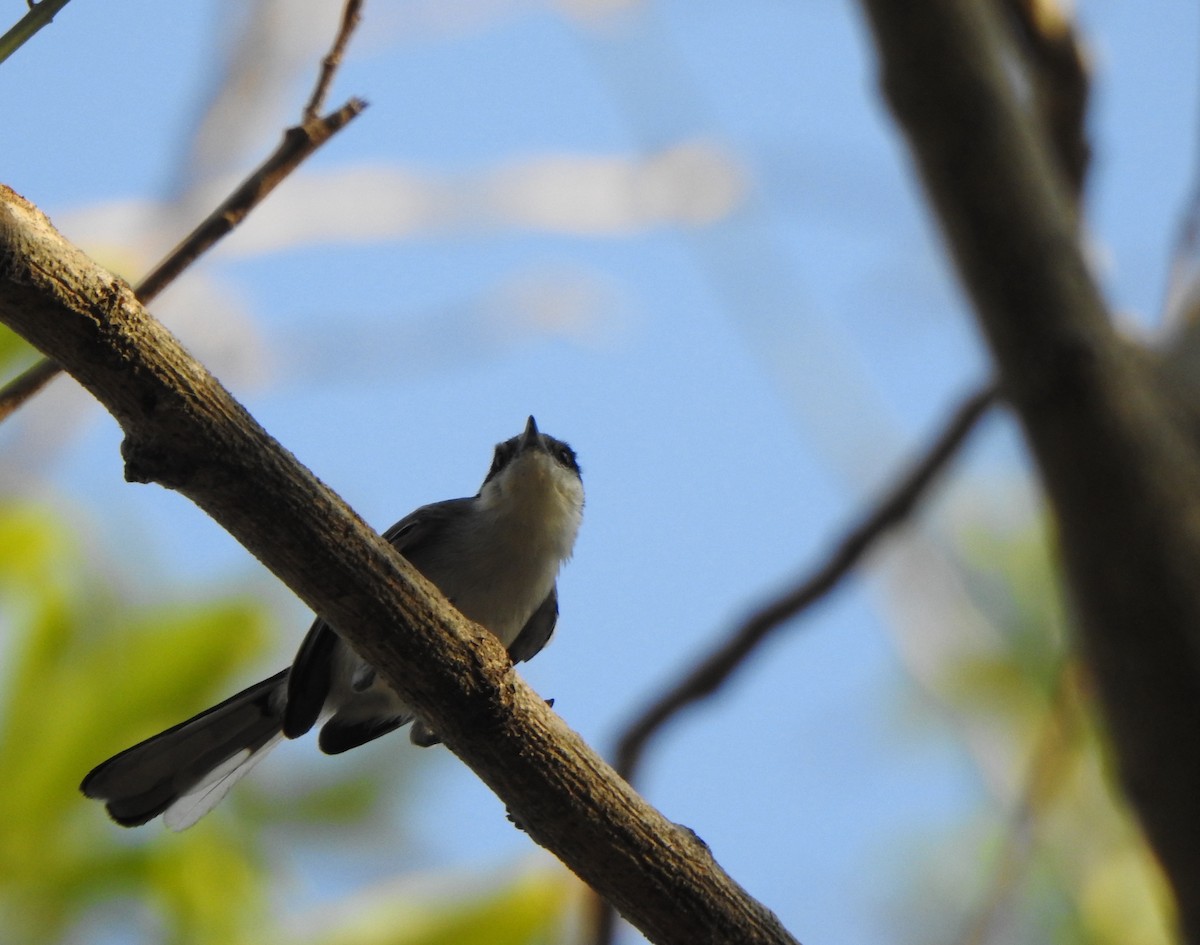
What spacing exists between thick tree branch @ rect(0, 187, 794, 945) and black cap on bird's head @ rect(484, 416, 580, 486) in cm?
226

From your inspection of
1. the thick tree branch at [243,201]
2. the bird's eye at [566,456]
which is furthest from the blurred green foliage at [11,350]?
the bird's eye at [566,456]

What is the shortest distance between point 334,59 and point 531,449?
2.10m

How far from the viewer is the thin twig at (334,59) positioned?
97.3 inches

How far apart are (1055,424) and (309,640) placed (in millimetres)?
1994

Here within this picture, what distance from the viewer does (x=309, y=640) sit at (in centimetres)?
346

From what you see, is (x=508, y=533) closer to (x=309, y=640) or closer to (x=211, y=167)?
(x=309, y=640)

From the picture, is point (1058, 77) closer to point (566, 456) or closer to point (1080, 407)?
point (1080, 407)

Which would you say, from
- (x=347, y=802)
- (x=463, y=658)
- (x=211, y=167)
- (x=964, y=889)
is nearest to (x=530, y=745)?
(x=463, y=658)

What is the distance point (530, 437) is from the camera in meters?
4.55

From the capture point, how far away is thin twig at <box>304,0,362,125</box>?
2.47 m

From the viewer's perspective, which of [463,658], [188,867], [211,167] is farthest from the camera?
[211,167]

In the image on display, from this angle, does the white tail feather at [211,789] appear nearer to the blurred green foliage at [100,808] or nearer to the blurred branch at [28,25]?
the blurred green foliage at [100,808]

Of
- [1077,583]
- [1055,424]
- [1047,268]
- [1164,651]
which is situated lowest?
[1164,651]

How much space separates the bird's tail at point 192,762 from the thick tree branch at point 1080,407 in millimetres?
2151
